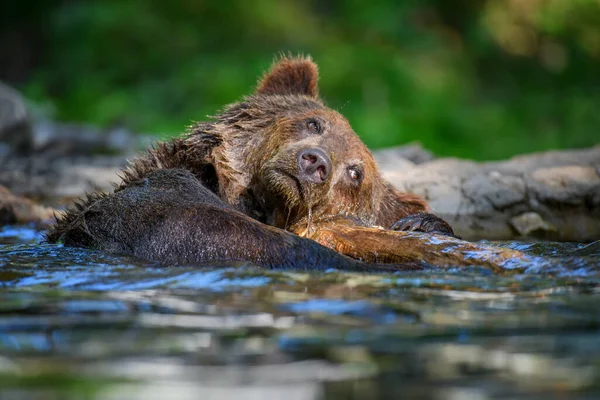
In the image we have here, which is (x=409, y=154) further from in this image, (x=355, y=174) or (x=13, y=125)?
(x=13, y=125)

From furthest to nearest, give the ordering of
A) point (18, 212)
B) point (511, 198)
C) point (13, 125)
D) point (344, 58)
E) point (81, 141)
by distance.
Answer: point (344, 58) → point (81, 141) → point (13, 125) → point (511, 198) → point (18, 212)

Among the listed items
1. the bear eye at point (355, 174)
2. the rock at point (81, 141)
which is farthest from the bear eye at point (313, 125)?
the rock at point (81, 141)

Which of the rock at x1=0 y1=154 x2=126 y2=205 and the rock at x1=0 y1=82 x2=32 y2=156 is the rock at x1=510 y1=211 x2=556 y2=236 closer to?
the rock at x1=0 y1=154 x2=126 y2=205

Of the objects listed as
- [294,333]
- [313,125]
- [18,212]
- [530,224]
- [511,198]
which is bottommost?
[294,333]

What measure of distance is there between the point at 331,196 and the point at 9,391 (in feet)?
13.6

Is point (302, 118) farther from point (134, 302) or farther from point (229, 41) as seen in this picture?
point (229, 41)

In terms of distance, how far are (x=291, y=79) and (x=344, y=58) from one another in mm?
11272

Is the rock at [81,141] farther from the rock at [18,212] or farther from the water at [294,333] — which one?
the water at [294,333]

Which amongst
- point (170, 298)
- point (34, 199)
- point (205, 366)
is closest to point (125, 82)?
point (34, 199)

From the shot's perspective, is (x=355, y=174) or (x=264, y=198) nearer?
(x=264, y=198)

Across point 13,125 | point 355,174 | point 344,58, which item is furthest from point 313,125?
point 344,58

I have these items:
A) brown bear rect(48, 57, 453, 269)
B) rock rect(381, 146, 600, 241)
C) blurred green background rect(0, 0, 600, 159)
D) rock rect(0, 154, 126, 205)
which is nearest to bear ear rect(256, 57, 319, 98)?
brown bear rect(48, 57, 453, 269)

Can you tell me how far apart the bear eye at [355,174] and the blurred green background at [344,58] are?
975 cm

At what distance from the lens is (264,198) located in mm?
6676
